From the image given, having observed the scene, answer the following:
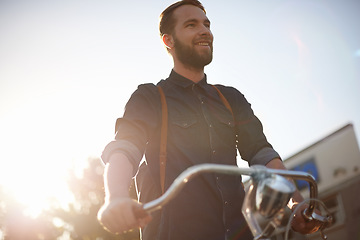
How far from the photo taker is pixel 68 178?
987 inches

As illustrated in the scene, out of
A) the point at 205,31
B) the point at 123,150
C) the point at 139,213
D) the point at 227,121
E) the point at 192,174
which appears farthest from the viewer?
the point at 205,31

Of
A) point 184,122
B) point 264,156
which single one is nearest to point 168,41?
point 184,122

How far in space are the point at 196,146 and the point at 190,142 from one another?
5cm

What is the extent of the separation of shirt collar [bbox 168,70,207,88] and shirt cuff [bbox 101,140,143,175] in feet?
3.19

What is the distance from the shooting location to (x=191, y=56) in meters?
2.74

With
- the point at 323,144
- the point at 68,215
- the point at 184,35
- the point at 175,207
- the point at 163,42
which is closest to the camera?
the point at 175,207

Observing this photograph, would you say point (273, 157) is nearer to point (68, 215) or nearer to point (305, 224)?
point (305, 224)

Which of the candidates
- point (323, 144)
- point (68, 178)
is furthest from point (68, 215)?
point (323, 144)

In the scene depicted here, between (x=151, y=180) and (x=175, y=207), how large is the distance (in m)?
0.27

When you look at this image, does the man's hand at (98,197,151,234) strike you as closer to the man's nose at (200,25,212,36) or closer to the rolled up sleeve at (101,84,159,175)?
the rolled up sleeve at (101,84,159,175)

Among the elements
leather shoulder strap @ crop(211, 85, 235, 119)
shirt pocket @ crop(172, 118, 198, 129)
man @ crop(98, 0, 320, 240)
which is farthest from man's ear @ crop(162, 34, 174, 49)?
shirt pocket @ crop(172, 118, 198, 129)

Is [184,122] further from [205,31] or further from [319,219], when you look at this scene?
[319,219]

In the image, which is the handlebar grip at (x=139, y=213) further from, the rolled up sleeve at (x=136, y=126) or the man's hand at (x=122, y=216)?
the rolled up sleeve at (x=136, y=126)

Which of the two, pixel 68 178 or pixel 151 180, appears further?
pixel 68 178
